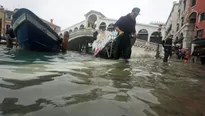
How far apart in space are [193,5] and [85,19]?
25479 millimetres

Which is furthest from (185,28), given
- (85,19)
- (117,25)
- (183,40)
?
(85,19)

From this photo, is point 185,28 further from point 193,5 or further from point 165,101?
point 165,101

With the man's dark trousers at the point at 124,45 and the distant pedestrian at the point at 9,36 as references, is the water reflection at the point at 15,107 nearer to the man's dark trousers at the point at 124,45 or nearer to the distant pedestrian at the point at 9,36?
the man's dark trousers at the point at 124,45

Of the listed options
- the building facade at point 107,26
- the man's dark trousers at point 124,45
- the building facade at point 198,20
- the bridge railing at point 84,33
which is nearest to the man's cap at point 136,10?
the man's dark trousers at point 124,45

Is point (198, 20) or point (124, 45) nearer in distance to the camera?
point (124, 45)

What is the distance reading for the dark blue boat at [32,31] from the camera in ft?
33.9

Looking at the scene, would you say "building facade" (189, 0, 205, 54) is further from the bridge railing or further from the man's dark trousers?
the man's dark trousers

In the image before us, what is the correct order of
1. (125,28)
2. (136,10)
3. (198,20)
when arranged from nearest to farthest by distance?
(136,10) < (125,28) < (198,20)

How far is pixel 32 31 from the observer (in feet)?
34.8

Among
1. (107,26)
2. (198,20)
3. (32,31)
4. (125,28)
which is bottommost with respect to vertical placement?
(125,28)

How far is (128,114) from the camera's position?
4.39 ft

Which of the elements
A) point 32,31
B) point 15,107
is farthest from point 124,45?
point 32,31

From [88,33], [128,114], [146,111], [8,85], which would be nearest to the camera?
[128,114]

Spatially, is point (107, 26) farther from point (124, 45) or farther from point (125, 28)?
point (125, 28)
